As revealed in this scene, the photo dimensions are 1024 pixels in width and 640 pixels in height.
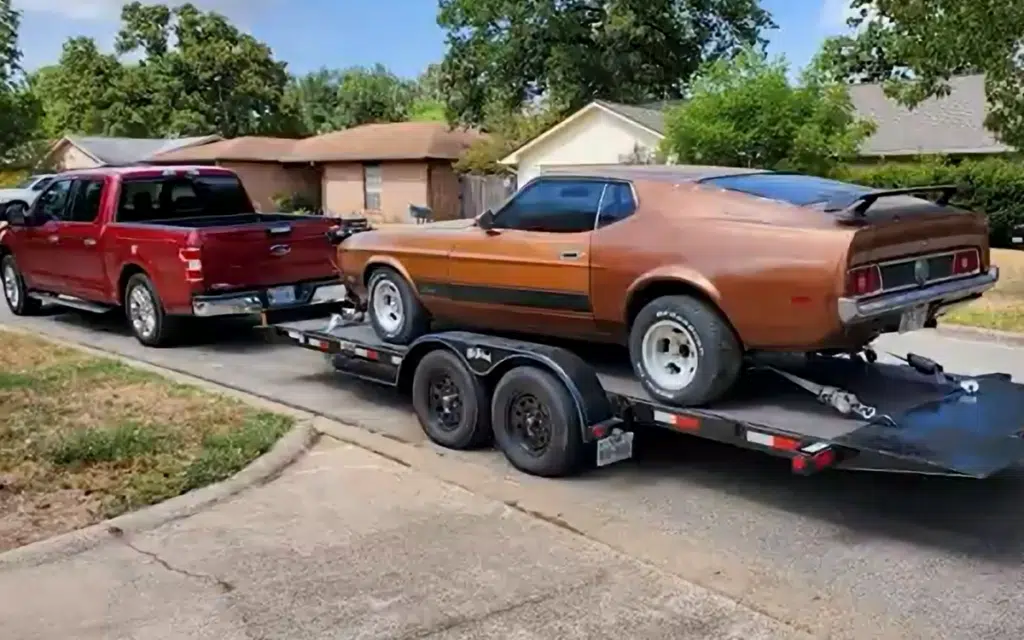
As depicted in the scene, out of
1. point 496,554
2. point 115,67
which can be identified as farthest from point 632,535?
point 115,67

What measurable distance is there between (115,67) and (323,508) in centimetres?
6008

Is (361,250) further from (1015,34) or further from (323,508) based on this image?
(1015,34)

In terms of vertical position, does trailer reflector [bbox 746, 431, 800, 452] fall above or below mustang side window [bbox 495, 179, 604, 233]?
below

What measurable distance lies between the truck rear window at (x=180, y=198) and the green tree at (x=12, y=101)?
40.1 meters

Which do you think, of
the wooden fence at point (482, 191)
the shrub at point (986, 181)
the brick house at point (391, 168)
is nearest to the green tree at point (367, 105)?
the brick house at point (391, 168)

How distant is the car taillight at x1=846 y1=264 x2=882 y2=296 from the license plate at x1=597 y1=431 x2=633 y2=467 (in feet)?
5.39

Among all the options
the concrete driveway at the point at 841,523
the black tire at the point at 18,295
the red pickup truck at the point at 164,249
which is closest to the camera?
the concrete driveway at the point at 841,523

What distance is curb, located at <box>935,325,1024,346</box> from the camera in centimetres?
1214

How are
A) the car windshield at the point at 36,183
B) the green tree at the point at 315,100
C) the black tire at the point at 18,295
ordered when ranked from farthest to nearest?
the green tree at the point at 315,100, the black tire at the point at 18,295, the car windshield at the point at 36,183

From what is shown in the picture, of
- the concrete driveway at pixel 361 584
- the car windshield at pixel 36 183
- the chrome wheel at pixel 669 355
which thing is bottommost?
the concrete driveway at pixel 361 584

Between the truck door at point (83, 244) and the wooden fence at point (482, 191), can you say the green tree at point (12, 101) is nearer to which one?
the wooden fence at point (482, 191)

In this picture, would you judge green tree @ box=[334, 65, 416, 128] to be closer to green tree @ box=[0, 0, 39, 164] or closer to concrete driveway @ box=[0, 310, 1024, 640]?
green tree @ box=[0, 0, 39, 164]

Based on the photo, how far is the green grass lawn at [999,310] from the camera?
42.3 ft

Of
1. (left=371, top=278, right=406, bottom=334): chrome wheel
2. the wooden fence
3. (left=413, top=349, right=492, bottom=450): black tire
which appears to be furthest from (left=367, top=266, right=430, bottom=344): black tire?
the wooden fence
